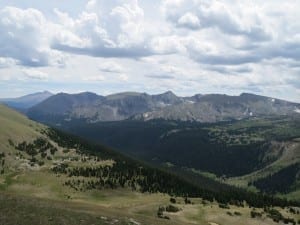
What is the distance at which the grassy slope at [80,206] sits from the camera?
2808 inches

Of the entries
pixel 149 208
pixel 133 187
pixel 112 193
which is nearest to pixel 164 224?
pixel 149 208

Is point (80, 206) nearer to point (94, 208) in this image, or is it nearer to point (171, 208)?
point (94, 208)

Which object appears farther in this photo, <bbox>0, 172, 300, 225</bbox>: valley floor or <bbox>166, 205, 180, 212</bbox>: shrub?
<bbox>166, 205, 180, 212</bbox>: shrub

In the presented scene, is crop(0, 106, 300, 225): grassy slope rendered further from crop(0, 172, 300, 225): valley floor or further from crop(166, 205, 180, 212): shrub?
crop(166, 205, 180, 212): shrub

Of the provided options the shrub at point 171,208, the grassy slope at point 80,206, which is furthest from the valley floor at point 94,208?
the shrub at point 171,208

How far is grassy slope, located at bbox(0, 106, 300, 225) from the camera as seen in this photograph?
71312 mm

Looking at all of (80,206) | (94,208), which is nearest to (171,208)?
(94,208)

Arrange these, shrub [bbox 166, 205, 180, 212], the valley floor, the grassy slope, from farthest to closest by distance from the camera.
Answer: shrub [bbox 166, 205, 180, 212] < the grassy slope < the valley floor

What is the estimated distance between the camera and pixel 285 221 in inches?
5477

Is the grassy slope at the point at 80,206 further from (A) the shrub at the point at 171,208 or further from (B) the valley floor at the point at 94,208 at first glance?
(A) the shrub at the point at 171,208

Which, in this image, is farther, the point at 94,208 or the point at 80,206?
the point at 94,208

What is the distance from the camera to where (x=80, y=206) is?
97.2 m

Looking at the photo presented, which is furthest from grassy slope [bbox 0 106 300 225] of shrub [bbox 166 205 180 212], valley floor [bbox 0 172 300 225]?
shrub [bbox 166 205 180 212]

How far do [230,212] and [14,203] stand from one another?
77561 mm
